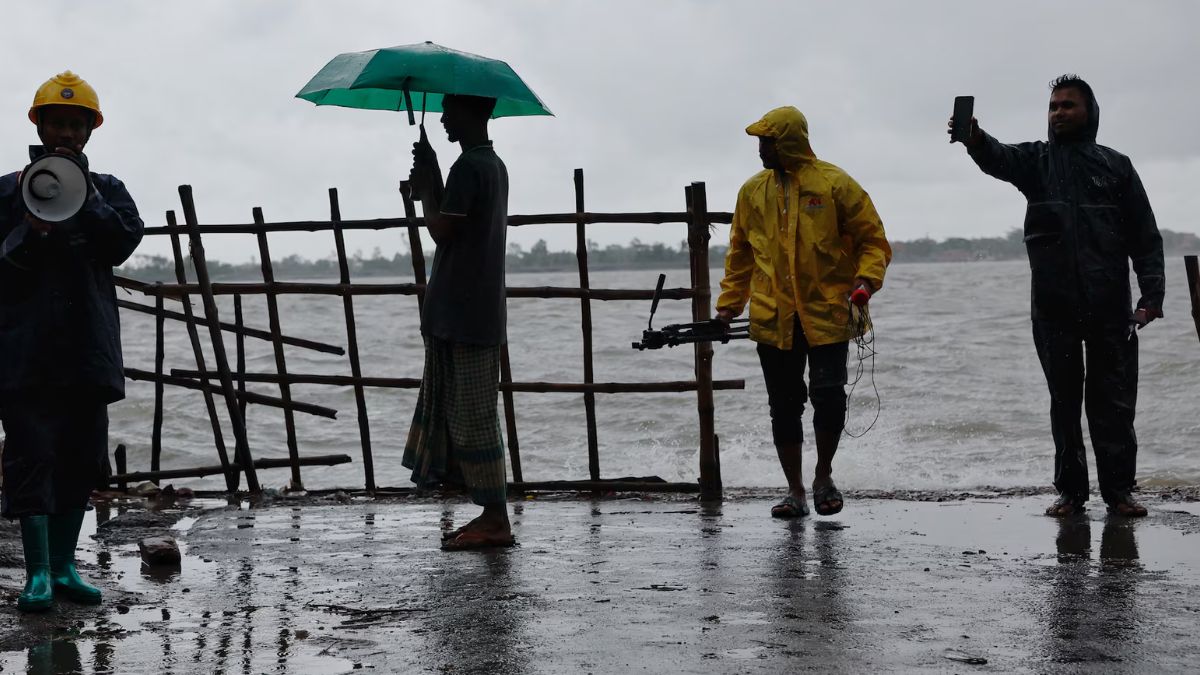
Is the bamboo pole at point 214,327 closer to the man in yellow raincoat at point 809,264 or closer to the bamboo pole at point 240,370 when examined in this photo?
the bamboo pole at point 240,370

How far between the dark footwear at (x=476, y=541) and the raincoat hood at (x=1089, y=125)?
3003mm

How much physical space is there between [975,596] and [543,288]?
344cm

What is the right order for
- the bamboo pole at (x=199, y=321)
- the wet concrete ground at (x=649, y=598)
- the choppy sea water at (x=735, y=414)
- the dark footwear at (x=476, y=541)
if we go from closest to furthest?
the wet concrete ground at (x=649, y=598), the dark footwear at (x=476, y=541), the bamboo pole at (x=199, y=321), the choppy sea water at (x=735, y=414)

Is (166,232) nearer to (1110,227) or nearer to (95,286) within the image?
(95,286)

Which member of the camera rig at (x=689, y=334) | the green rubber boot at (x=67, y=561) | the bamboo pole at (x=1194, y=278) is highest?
the bamboo pole at (x=1194, y=278)

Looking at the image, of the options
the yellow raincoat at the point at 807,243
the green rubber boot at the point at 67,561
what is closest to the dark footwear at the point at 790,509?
the yellow raincoat at the point at 807,243

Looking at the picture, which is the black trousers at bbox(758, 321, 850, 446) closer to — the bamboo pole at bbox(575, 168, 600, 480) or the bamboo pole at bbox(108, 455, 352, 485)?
the bamboo pole at bbox(575, 168, 600, 480)

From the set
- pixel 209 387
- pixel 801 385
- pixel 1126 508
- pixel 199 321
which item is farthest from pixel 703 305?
pixel 199 321

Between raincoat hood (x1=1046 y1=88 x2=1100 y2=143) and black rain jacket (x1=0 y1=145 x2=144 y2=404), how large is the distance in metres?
3.92

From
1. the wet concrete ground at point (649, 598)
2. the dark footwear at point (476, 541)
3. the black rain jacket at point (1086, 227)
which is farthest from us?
the black rain jacket at point (1086, 227)

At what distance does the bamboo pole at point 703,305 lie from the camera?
6.46 metres

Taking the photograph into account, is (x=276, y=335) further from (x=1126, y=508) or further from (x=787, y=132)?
(x=1126, y=508)

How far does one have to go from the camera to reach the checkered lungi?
5004 mm

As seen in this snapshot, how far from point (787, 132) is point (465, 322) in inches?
66.0
